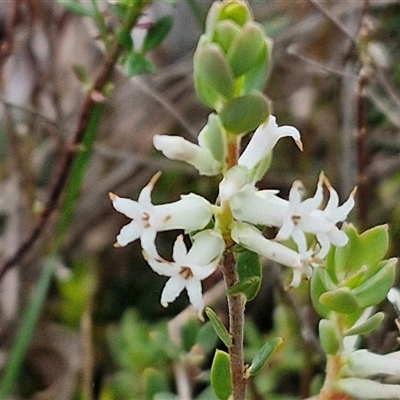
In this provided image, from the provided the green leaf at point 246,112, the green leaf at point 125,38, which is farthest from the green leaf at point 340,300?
the green leaf at point 125,38

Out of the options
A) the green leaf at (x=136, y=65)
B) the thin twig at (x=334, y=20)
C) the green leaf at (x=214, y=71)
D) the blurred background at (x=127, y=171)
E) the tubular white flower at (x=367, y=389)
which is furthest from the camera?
the blurred background at (x=127, y=171)

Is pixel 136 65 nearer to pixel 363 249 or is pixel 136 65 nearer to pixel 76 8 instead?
pixel 76 8

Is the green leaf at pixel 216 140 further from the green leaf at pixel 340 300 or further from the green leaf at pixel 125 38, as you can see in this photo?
the green leaf at pixel 125 38

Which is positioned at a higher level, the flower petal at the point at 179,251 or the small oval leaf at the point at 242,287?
the flower petal at the point at 179,251

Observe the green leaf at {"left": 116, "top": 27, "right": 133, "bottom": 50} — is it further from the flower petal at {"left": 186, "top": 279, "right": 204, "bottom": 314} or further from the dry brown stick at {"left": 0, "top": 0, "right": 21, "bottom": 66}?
the flower petal at {"left": 186, "top": 279, "right": 204, "bottom": 314}

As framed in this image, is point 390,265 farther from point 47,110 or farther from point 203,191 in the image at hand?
point 47,110

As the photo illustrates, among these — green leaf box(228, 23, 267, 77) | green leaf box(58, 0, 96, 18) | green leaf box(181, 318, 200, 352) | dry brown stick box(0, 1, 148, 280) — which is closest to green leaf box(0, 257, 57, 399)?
dry brown stick box(0, 1, 148, 280)

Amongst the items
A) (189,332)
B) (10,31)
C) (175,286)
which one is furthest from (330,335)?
(10,31)
